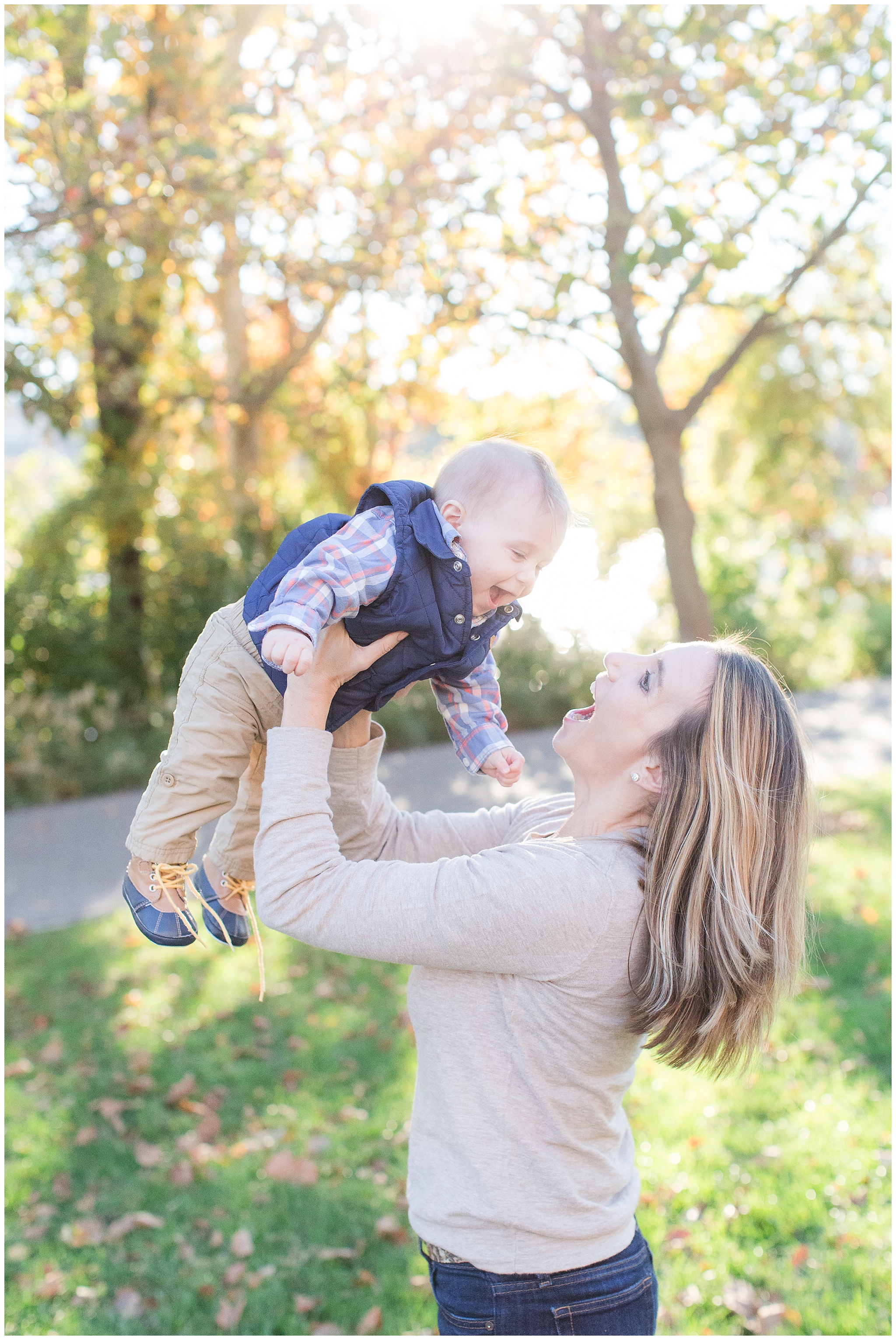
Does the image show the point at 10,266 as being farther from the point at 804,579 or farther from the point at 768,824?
the point at 804,579

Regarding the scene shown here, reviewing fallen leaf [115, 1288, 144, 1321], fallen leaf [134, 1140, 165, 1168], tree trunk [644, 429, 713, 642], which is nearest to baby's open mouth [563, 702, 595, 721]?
fallen leaf [115, 1288, 144, 1321]

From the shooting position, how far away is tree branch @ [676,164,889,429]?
566 centimetres

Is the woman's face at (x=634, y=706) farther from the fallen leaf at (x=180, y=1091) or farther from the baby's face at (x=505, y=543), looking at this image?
the fallen leaf at (x=180, y=1091)

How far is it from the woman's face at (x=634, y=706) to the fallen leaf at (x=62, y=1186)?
298 centimetres

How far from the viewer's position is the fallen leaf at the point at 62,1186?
3656mm

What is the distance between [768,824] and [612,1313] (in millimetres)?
914

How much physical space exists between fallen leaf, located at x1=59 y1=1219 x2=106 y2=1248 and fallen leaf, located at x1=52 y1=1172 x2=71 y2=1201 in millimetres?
143

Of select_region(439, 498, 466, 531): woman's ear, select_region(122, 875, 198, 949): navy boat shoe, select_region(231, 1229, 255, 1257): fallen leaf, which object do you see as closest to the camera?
select_region(122, 875, 198, 949): navy boat shoe

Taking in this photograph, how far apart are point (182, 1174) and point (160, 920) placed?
7.37 feet

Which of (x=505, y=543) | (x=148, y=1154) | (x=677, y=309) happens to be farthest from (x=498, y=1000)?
(x=677, y=309)

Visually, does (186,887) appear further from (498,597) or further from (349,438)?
(349,438)

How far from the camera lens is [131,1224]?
3.52 m

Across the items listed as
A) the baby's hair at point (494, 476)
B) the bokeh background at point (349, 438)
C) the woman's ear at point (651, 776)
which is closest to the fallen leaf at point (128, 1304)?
the bokeh background at point (349, 438)

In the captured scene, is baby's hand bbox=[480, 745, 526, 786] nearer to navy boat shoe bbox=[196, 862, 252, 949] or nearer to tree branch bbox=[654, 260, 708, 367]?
navy boat shoe bbox=[196, 862, 252, 949]
